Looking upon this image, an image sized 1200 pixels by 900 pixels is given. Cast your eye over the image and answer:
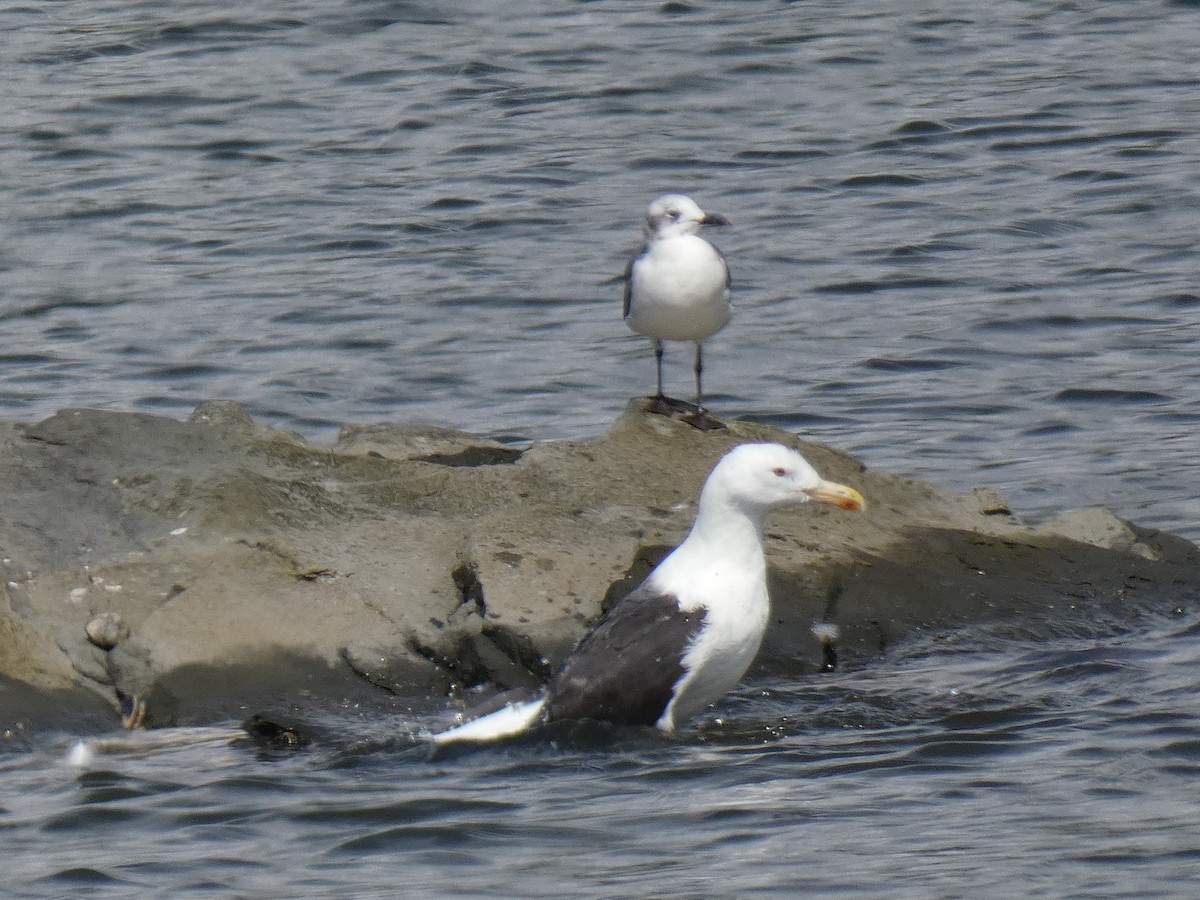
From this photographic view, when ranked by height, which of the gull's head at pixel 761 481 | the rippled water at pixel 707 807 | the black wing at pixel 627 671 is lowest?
the rippled water at pixel 707 807

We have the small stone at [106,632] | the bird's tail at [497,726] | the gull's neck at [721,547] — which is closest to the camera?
the bird's tail at [497,726]

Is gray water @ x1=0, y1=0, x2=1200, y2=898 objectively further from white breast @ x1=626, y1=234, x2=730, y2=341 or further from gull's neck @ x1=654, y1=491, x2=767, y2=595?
white breast @ x1=626, y1=234, x2=730, y2=341

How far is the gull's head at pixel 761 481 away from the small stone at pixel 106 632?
7.05 feet

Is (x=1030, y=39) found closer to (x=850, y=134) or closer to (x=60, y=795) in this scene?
(x=850, y=134)

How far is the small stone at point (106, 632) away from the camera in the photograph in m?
7.48

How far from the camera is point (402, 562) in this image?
796cm

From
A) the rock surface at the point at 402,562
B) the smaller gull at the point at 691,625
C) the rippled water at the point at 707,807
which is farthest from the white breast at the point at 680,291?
the rippled water at the point at 707,807

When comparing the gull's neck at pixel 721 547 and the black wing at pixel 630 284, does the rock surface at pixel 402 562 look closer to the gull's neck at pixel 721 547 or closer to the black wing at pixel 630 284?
the gull's neck at pixel 721 547

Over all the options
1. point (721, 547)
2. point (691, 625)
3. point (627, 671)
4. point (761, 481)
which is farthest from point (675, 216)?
point (627, 671)

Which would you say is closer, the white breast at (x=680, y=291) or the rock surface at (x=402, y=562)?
the rock surface at (x=402, y=562)

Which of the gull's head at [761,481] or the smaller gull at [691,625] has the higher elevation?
the gull's head at [761,481]

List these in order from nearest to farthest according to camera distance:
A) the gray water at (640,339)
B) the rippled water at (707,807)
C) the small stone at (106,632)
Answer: the rippled water at (707,807) < the gray water at (640,339) < the small stone at (106,632)

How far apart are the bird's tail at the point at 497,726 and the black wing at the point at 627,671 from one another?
0.22 ft

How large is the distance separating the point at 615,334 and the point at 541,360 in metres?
0.75
